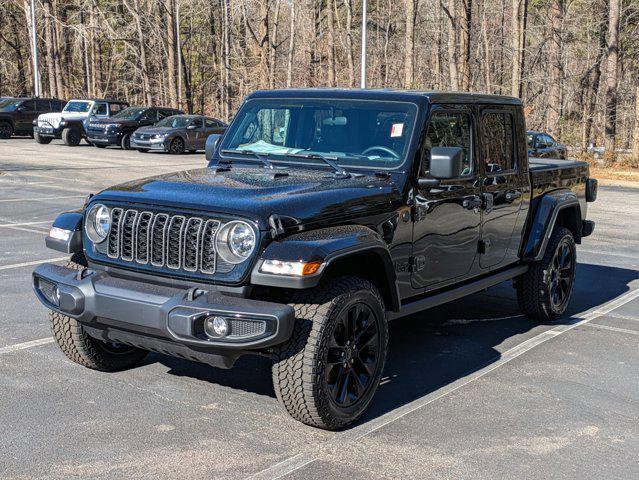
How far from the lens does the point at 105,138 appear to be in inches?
1296

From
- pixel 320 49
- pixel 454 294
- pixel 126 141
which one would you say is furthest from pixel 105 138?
pixel 320 49

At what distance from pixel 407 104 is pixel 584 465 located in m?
2.60

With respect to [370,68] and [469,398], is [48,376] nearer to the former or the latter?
[469,398]

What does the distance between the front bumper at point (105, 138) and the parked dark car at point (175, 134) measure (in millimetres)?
1378

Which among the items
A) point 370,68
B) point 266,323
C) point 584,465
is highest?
point 370,68

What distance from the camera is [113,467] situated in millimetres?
4062

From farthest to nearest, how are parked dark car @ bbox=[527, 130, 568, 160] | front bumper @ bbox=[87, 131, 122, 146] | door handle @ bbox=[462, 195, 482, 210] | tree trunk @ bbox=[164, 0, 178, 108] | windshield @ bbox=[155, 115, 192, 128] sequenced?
tree trunk @ bbox=[164, 0, 178, 108]
front bumper @ bbox=[87, 131, 122, 146]
windshield @ bbox=[155, 115, 192, 128]
parked dark car @ bbox=[527, 130, 568, 160]
door handle @ bbox=[462, 195, 482, 210]

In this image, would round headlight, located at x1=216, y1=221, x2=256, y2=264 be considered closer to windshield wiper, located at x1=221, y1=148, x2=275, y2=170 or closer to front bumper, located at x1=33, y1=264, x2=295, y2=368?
front bumper, located at x1=33, y1=264, x2=295, y2=368

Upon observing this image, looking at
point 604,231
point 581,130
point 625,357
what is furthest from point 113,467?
point 581,130

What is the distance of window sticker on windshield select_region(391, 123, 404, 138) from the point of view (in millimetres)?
5504

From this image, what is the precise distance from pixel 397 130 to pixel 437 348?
186 centimetres

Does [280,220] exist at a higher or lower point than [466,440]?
higher

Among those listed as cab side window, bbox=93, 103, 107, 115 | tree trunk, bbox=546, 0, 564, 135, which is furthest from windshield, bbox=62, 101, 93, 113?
tree trunk, bbox=546, 0, 564, 135

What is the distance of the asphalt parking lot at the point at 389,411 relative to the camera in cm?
417
